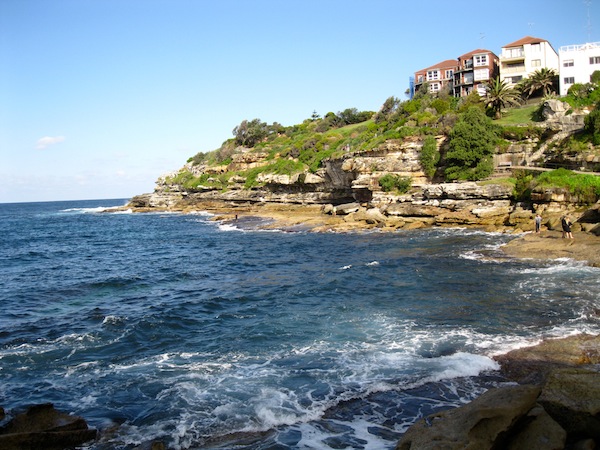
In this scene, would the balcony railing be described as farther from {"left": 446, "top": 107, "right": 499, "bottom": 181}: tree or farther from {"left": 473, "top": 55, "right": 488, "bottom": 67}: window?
{"left": 446, "top": 107, "right": 499, "bottom": 181}: tree

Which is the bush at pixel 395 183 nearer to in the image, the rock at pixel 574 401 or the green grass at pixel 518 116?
the green grass at pixel 518 116

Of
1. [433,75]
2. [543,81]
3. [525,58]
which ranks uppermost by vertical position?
[433,75]

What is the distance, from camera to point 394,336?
587 inches

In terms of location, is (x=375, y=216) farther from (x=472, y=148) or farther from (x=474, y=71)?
(x=474, y=71)

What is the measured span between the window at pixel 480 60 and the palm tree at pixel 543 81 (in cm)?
1278

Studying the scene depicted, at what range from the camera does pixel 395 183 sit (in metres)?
47.8

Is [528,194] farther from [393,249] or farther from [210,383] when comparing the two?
[210,383]

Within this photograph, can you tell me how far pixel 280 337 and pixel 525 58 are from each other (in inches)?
2539

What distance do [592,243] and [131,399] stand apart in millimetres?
24198

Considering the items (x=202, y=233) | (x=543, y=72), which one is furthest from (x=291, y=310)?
(x=543, y=72)

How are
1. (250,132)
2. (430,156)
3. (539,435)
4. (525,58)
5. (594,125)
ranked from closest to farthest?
(539,435) → (594,125) → (430,156) → (525,58) → (250,132)

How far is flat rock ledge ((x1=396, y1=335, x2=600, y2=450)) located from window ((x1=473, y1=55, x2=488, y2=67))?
71075mm

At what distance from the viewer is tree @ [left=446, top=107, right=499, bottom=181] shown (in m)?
42.4

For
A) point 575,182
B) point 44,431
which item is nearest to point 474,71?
point 575,182
